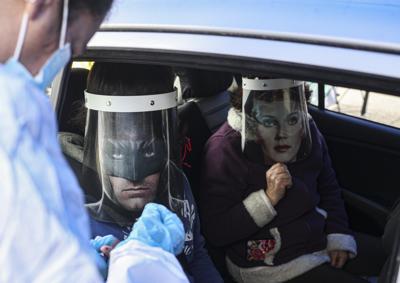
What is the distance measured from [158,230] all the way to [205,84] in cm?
150

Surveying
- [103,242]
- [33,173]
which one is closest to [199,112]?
[103,242]

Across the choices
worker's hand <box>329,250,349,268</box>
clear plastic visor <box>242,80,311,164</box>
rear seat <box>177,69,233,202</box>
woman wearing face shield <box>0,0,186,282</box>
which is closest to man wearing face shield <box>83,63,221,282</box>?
clear plastic visor <box>242,80,311,164</box>

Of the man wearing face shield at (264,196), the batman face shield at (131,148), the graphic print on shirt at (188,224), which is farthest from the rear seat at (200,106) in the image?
the batman face shield at (131,148)

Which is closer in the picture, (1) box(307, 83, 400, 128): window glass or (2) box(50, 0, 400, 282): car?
(2) box(50, 0, 400, 282): car

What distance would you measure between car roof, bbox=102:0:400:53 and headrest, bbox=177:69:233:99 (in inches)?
42.1

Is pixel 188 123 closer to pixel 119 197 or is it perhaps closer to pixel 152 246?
pixel 119 197

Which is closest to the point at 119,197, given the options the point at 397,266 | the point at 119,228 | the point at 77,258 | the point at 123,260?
the point at 119,228

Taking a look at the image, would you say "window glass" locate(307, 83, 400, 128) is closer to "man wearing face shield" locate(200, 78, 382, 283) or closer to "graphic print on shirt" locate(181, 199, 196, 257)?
"man wearing face shield" locate(200, 78, 382, 283)

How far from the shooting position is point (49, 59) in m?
1.02

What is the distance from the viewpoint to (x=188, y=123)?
2.84 m

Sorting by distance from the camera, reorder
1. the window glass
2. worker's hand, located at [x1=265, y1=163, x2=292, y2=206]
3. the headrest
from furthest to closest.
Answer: the window glass < the headrest < worker's hand, located at [x1=265, y1=163, x2=292, y2=206]

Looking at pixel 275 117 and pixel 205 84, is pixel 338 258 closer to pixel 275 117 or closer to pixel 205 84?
pixel 275 117

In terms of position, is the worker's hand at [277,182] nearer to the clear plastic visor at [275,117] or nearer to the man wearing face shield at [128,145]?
the clear plastic visor at [275,117]

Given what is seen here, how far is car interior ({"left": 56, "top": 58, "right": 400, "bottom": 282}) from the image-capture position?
255cm
